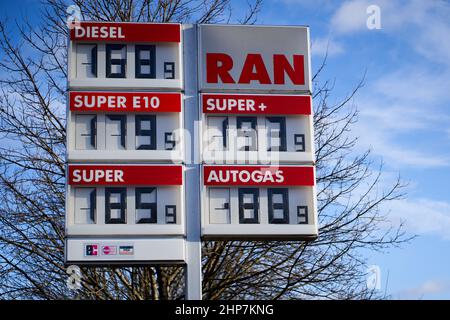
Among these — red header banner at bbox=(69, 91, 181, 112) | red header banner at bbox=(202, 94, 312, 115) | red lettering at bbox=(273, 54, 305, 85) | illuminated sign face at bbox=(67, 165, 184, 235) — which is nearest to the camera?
illuminated sign face at bbox=(67, 165, 184, 235)

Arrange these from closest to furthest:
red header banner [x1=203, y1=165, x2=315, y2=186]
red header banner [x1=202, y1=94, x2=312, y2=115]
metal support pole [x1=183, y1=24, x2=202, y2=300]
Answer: metal support pole [x1=183, y1=24, x2=202, y2=300], red header banner [x1=203, y1=165, x2=315, y2=186], red header banner [x1=202, y1=94, x2=312, y2=115]

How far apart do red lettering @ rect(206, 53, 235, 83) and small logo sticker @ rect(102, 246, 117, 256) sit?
2545 mm

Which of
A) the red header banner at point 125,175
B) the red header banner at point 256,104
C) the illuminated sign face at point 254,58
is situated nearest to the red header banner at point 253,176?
the red header banner at point 125,175

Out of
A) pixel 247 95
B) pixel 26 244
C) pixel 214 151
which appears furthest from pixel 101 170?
pixel 26 244

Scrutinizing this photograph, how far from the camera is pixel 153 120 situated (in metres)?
10.7

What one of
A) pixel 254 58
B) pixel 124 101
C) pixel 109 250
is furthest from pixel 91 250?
pixel 254 58

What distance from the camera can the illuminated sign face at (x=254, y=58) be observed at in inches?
432

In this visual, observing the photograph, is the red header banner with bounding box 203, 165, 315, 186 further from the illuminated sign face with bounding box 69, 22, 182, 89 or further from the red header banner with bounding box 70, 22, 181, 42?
the red header banner with bounding box 70, 22, 181, 42

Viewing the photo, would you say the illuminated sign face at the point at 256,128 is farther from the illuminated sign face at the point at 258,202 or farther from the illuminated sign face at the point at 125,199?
the illuminated sign face at the point at 125,199

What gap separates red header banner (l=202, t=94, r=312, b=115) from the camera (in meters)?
10.8

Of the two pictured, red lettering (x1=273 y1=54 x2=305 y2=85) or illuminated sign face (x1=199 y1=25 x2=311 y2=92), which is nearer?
illuminated sign face (x1=199 y1=25 x2=311 y2=92)

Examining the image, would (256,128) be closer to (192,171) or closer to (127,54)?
(192,171)

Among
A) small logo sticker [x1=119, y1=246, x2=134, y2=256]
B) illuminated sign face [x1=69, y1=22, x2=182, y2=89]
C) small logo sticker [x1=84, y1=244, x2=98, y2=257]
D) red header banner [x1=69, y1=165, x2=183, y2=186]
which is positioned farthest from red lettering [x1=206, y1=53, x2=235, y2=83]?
small logo sticker [x1=84, y1=244, x2=98, y2=257]

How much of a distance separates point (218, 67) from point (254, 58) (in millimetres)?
528
